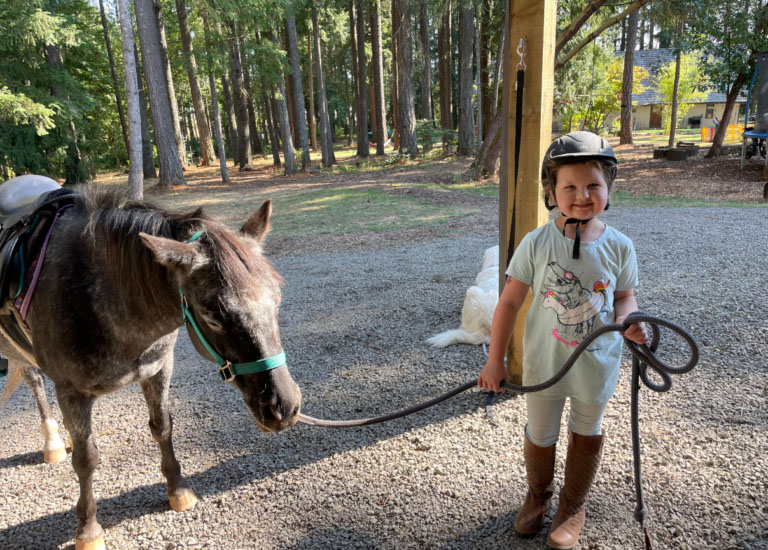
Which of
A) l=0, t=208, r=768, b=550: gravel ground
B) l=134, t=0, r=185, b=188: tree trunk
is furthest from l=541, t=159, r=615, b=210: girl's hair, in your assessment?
l=134, t=0, r=185, b=188: tree trunk

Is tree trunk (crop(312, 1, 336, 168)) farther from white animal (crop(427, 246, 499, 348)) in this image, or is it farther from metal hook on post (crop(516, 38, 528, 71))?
metal hook on post (crop(516, 38, 528, 71))

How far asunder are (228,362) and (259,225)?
710 mm

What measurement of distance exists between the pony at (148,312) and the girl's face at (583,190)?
4.22 feet

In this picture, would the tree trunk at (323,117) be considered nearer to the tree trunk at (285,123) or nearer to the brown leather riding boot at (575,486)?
the tree trunk at (285,123)

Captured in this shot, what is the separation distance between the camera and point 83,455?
2.47 metres

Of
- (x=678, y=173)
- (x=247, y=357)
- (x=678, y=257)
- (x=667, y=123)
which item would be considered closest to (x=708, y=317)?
(x=678, y=257)

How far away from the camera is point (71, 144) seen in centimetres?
1848

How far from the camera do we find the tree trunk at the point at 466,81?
20422 millimetres

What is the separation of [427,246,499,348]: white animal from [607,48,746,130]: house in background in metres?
42.4

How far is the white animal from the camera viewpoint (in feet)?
14.6

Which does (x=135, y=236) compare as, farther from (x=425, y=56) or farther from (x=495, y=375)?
(x=425, y=56)

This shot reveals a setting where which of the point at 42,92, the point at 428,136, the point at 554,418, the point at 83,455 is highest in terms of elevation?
the point at 42,92

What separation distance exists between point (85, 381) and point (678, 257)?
7304 millimetres

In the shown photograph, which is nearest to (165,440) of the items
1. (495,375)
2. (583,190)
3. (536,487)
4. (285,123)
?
(495,375)
